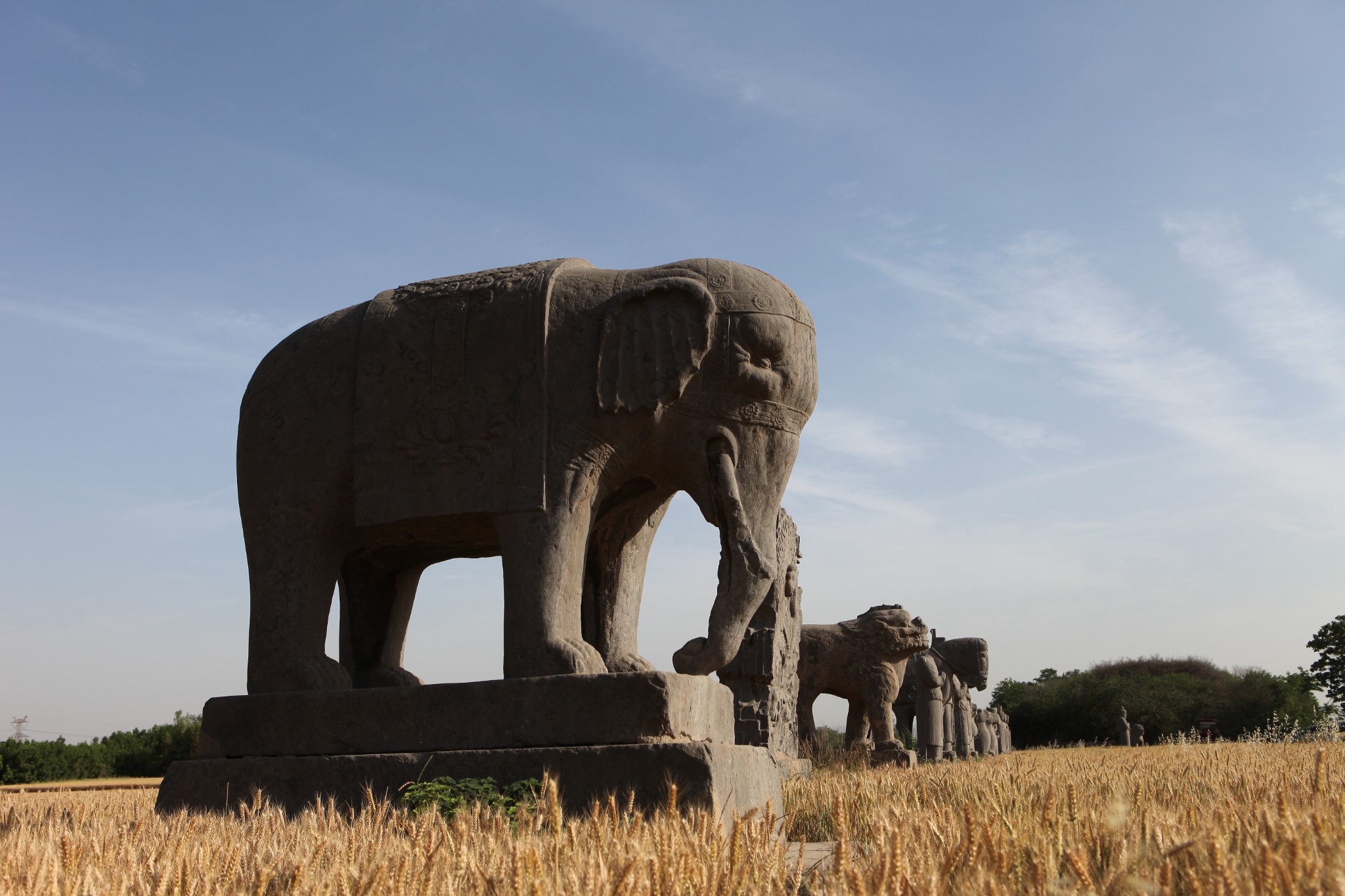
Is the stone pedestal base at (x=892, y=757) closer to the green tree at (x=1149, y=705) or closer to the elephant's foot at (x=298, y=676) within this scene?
the elephant's foot at (x=298, y=676)

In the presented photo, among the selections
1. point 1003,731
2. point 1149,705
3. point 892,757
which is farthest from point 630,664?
point 1149,705

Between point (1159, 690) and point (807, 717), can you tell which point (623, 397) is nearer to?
point (807, 717)

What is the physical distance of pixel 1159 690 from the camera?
3778 centimetres

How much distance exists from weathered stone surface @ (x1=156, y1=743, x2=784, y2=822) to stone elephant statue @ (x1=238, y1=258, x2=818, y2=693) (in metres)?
0.43

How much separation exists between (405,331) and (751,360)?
5.65 feet

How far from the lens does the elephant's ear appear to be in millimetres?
5266

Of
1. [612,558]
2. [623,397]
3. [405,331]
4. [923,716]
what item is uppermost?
[405,331]

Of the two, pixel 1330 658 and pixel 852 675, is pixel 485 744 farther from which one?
pixel 1330 658

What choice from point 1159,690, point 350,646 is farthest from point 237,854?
point 1159,690

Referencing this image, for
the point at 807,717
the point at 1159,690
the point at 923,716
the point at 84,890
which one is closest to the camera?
the point at 84,890

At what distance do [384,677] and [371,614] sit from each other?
385mm

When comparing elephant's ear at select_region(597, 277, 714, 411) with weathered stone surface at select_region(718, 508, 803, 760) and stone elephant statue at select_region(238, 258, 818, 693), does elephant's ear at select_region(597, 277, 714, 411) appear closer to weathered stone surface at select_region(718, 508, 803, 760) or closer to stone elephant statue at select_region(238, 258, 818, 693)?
stone elephant statue at select_region(238, 258, 818, 693)

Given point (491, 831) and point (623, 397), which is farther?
point (623, 397)

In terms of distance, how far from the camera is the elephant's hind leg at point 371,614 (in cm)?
627
